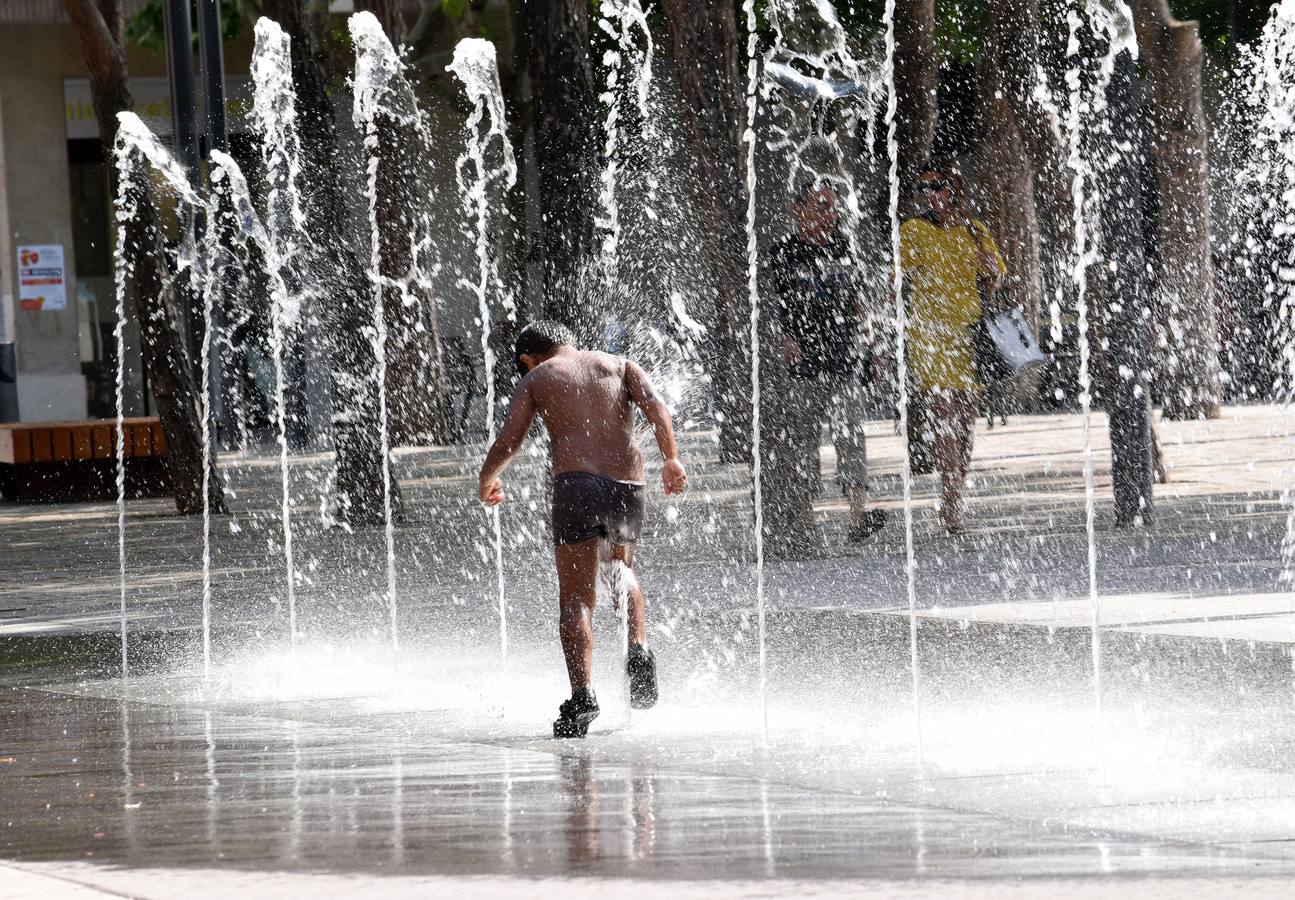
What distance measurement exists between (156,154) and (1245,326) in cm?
1473

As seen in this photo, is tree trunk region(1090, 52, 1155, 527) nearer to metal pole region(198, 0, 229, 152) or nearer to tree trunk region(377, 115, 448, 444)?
metal pole region(198, 0, 229, 152)

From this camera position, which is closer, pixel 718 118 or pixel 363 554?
pixel 718 118

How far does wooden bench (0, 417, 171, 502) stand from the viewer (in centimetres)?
2056

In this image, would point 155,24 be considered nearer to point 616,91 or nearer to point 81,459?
point 616,91

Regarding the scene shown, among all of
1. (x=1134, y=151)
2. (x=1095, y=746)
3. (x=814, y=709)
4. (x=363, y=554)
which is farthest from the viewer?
(x=363, y=554)

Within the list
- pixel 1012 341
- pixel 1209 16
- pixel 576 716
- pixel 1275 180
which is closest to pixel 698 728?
pixel 576 716

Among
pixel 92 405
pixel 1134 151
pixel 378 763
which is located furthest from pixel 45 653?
pixel 92 405

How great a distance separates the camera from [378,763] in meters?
7.24

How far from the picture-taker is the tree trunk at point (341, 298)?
16250 mm

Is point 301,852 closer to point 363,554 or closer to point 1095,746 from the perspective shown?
point 1095,746

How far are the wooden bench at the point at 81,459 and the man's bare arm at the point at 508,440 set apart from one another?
42.5 feet

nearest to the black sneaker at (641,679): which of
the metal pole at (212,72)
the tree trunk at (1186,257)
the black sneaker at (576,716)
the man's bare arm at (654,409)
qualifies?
the black sneaker at (576,716)

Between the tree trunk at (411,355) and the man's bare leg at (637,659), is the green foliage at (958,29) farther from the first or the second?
the man's bare leg at (637,659)

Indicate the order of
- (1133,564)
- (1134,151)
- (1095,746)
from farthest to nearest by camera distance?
(1134,151)
(1133,564)
(1095,746)
